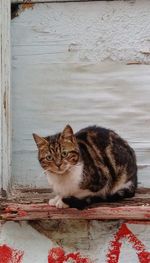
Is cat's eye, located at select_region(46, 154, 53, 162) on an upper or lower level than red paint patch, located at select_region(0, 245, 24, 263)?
upper

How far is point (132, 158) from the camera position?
4129mm

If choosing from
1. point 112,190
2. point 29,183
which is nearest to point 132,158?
point 112,190

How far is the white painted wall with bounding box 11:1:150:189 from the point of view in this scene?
4.34 metres

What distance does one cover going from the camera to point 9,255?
4188mm

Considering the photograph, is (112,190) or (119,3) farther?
(119,3)

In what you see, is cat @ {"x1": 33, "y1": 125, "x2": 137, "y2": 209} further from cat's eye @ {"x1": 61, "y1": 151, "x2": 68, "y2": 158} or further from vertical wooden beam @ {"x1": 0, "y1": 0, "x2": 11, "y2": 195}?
vertical wooden beam @ {"x1": 0, "y1": 0, "x2": 11, "y2": 195}

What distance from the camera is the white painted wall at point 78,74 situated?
14.2ft

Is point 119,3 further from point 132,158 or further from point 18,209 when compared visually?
point 18,209

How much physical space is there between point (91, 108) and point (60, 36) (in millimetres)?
366

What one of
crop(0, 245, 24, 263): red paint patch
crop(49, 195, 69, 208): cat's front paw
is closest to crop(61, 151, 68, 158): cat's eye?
crop(49, 195, 69, 208): cat's front paw

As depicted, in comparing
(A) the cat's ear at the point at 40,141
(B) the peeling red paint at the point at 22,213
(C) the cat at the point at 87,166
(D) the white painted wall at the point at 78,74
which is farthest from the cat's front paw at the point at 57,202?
(D) the white painted wall at the point at 78,74

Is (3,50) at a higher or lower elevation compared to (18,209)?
higher

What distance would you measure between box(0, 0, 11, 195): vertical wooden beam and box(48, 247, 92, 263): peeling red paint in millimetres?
351

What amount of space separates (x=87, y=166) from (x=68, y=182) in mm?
107
